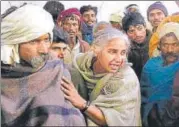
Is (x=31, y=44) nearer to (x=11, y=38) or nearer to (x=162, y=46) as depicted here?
(x=11, y=38)

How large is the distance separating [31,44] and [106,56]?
27cm

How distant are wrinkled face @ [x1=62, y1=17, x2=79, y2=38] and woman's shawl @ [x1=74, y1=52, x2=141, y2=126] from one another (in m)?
0.49

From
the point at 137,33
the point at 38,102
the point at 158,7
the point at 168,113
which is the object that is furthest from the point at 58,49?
the point at 158,7

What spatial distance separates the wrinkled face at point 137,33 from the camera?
1803 mm

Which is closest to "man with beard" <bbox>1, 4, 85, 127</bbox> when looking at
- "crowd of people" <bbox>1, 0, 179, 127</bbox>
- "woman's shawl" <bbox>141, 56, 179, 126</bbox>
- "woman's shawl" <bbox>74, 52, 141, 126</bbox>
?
"crowd of people" <bbox>1, 0, 179, 127</bbox>

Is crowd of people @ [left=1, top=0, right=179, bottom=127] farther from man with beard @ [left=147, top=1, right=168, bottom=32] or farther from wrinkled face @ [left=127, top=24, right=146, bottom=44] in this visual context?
man with beard @ [left=147, top=1, right=168, bottom=32]

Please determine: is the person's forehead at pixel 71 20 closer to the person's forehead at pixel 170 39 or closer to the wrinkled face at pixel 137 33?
the wrinkled face at pixel 137 33

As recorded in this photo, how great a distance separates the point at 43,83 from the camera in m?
1.49

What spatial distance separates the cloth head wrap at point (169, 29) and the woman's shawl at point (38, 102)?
455 mm

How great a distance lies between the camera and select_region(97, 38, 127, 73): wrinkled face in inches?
58.6

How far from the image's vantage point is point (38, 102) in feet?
4.83

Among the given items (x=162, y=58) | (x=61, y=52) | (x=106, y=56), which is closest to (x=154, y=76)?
(x=162, y=58)

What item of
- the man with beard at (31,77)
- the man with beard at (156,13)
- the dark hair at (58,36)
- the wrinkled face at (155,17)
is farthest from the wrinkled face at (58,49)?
the wrinkled face at (155,17)

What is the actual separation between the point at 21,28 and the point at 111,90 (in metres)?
0.40
